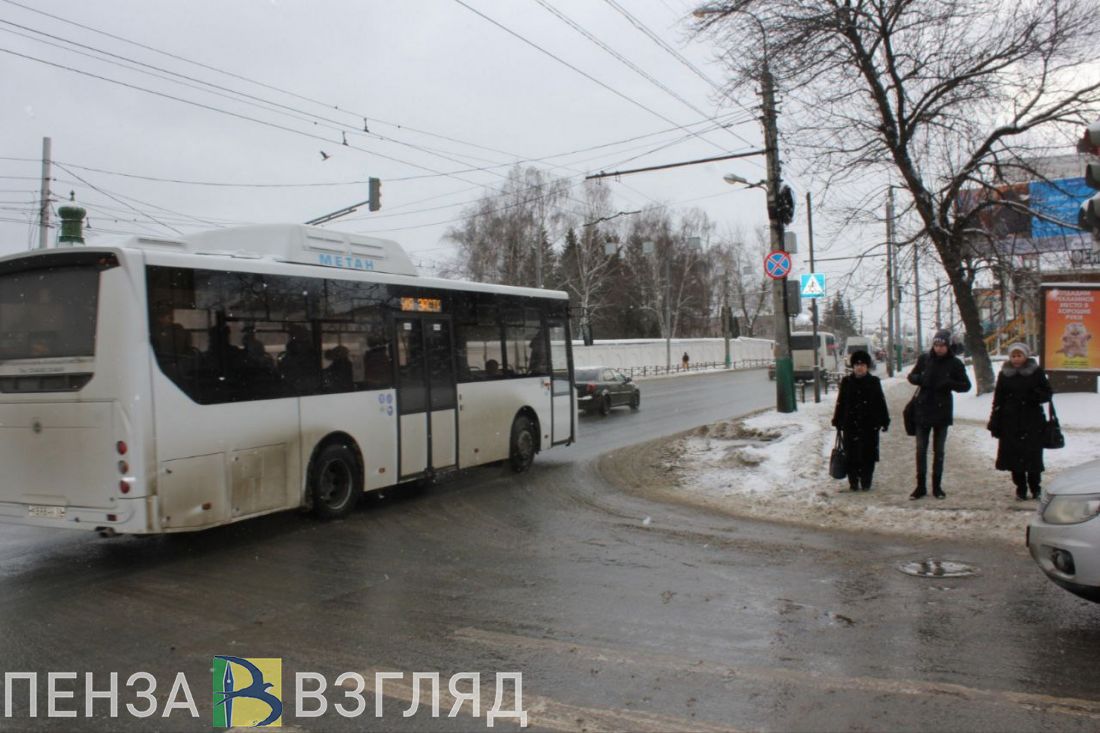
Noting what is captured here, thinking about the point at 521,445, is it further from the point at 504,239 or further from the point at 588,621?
the point at 504,239

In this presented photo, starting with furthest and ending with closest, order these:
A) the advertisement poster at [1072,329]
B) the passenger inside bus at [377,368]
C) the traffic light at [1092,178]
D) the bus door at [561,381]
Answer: the advertisement poster at [1072,329] < the bus door at [561,381] < the passenger inside bus at [377,368] < the traffic light at [1092,178]

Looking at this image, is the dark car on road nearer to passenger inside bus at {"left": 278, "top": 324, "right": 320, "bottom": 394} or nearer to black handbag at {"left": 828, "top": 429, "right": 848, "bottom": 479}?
black handbag at {"left": 828, "top": 429, "right": 848, "bottom": 479}


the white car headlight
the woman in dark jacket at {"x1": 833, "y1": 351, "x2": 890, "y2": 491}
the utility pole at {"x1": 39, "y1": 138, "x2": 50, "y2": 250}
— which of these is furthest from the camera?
the utility pole at {"x1": 39, "y1": 138, "x2": 50, "y2": 250}

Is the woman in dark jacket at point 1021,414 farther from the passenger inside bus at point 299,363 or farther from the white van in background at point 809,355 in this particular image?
the white van in background at point 809,355

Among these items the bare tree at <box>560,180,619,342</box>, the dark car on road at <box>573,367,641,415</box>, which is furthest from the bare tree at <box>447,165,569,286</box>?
the dark car on road at <box>573,367,641,415</box>

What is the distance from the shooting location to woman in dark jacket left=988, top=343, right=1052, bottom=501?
342 inches

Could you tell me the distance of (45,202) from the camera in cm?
2256

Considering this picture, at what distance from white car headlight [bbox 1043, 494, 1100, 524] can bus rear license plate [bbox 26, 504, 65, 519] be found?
25.5ft

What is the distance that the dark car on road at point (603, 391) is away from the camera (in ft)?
78.9

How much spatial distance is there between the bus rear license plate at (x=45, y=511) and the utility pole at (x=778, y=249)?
14180 mm

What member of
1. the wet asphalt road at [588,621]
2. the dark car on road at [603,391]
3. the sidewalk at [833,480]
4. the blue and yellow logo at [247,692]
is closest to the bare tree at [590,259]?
the dark car on road at [603,391]

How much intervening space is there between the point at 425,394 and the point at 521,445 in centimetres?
258

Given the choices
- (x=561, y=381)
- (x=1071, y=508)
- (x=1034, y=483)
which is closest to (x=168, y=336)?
(x=1071, y=508)

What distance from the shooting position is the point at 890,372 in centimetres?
4556
